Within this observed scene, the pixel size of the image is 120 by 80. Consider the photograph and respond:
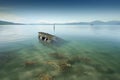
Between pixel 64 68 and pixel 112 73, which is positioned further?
pixel 64 68

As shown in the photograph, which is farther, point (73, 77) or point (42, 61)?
point (42, 61)

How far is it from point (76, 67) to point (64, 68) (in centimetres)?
198

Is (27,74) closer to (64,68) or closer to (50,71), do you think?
(50,71)

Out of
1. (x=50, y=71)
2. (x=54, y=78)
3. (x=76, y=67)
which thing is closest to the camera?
(x=54, y=78)

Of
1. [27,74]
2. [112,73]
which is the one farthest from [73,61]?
[27,74]

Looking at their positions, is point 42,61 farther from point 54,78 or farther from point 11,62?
point 54,78

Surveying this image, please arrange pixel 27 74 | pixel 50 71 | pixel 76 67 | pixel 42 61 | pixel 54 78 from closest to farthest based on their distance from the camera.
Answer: pixel 54 78 → pixel 27 74 → pixel 50 71 → pixel 76 67 → pixel 42 61

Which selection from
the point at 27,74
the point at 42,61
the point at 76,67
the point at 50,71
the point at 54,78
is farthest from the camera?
the point at 42,61

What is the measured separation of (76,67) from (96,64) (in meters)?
4.00

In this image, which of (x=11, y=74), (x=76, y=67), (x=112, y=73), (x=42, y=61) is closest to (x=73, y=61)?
(x=76, y=67)

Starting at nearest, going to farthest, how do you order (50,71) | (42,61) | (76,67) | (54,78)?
(54,78) < (50,71) < (76,67) < (42,61)

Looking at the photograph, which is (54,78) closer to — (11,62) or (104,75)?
(104,75)

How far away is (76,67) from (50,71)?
4.27 m

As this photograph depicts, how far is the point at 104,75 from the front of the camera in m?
17.1
